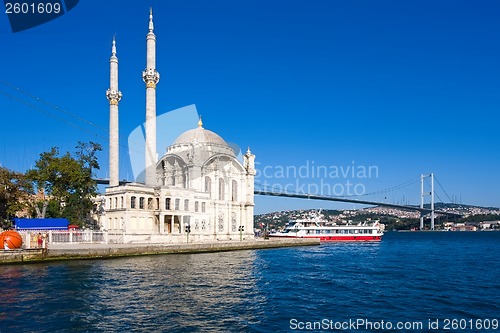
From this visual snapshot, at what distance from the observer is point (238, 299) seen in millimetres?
16328

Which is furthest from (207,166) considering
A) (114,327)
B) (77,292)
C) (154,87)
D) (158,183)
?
(114,327)

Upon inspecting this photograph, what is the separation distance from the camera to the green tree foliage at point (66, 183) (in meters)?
41.7

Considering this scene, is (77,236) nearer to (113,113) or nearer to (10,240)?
(10,240)

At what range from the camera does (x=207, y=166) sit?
51.5 meters

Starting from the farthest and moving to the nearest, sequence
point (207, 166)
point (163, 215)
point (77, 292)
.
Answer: point (207, 166) → point (163, 215) → point (77, 292)

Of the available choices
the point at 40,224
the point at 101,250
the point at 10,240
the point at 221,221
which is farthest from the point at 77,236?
the point at 221,221

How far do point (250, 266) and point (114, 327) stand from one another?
599 inches

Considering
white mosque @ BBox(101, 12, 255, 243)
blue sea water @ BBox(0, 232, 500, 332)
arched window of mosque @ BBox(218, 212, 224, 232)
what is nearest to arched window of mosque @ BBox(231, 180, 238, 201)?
white mosque @ BBox(101, 12, 255, 243)

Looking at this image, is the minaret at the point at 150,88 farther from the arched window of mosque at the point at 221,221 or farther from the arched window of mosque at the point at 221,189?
the arched window of mosque at the point at 221,221

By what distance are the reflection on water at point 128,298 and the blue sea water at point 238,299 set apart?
0.10 ft

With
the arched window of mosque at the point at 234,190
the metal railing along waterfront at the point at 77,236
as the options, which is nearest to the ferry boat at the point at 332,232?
the arched window of mosque at the point at 234,190

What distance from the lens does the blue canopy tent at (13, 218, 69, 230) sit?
36.8 metres

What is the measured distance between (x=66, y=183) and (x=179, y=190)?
10481 millimetres

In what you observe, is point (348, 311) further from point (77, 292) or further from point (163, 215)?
point (163, 215)
